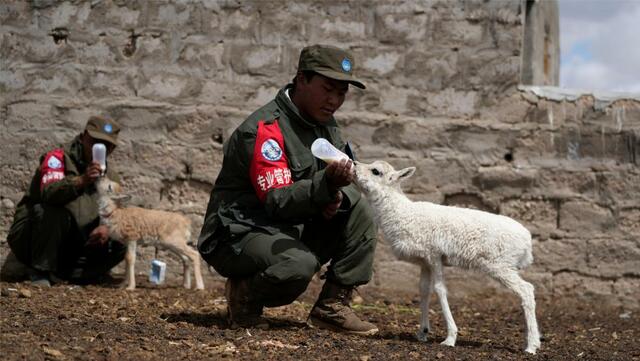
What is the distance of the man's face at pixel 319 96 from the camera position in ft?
15.8

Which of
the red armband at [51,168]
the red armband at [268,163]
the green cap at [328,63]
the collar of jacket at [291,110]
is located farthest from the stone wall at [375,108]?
the red armband at [268,163]

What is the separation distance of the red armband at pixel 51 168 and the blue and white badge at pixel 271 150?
8.56 feet

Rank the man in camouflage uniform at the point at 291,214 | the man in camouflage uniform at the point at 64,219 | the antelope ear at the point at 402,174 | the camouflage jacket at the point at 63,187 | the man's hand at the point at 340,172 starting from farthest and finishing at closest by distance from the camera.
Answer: the man in camouflage uniform at the point at 64,219
the camouflage jacket at the point at 63,187
the antelope ear at the point at 402,174
the man in camouflage uniform at the point at 291,214
the man's hand at the point at 340,172

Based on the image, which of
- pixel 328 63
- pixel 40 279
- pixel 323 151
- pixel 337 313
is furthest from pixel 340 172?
pixel 40 279

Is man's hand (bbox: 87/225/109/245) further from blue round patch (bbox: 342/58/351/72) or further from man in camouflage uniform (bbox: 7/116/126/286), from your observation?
blue round patch (bbox: 342/58/351/72)

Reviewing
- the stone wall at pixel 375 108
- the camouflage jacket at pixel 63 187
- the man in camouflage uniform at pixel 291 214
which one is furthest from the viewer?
the stone wall at pixel 375 108

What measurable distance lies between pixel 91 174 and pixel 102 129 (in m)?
0.48

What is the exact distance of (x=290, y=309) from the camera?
6012mm

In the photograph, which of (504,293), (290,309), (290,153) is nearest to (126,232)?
(290,309)

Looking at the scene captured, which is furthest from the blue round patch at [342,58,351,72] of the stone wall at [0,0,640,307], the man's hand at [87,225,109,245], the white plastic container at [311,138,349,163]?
the man's hand at [87,225,109,245]

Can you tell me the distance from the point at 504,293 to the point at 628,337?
154 cm

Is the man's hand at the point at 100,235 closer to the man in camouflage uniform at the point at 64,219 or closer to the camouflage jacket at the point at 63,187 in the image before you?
the man in camouflage uniform at the point at 64,219

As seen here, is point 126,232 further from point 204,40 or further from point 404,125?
point 404,125

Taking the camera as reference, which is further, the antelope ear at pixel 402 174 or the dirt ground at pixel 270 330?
the antelope ear at pixel 402 174
